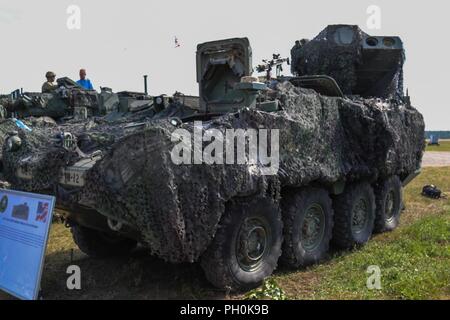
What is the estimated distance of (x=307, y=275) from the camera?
5.62 metres

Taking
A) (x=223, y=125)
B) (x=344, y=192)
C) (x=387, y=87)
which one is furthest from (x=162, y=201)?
(x=387, y=87)

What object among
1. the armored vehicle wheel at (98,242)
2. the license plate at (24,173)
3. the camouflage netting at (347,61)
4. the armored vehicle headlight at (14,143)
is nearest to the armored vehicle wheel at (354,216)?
the camouflage netting at (347,61)

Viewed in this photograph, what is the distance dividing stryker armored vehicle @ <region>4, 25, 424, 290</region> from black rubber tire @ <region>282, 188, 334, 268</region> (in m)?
0.01

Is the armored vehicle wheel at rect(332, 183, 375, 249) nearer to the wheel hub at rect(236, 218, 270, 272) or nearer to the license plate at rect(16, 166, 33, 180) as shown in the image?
the wheel hub at rect(236, 218, 270, 272)

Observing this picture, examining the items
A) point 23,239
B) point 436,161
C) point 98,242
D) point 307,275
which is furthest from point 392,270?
point 436,161

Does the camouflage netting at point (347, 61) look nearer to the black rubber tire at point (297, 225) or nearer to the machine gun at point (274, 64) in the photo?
the machine gun at point (274, 64)

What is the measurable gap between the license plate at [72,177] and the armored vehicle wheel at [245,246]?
4.16 feet

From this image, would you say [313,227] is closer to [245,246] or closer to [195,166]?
[245,246]

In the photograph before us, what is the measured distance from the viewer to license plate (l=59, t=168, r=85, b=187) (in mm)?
4406

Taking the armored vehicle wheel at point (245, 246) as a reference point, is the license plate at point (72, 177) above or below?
above

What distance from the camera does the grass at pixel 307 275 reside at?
4922mm

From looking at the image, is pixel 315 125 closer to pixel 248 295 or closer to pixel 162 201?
pixel 248 295

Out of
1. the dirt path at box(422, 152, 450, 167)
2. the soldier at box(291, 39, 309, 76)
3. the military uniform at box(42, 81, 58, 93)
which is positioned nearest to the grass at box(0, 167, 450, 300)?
the soldier at box(291, 39, 309, 76)

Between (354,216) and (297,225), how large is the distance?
1649 millimetres
